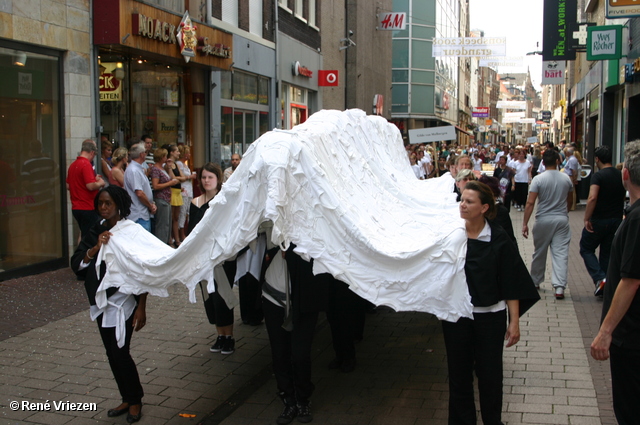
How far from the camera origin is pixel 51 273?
9.86 meters

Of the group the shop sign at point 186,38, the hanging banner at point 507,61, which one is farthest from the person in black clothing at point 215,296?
the hanging banner at point 507,61

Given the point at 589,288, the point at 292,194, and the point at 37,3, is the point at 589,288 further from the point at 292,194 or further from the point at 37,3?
the point at 37,3

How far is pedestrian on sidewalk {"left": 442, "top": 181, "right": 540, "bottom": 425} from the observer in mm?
4250

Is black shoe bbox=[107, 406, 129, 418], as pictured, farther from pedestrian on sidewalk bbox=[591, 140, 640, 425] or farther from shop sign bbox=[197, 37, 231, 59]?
shop sign bbox=[197, 37, 231, 59]

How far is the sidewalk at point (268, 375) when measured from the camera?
200 inches

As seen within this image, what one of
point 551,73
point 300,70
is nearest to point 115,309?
point 300,70

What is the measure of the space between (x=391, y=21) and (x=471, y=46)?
10.5m

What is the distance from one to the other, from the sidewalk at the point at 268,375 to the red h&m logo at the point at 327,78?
698 inches

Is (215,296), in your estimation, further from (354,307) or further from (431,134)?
(431,134)

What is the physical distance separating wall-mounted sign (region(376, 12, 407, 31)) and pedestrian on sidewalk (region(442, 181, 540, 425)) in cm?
2995

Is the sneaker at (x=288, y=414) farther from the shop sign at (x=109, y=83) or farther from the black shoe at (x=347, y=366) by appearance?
the shop sign at (x=109, y=83)

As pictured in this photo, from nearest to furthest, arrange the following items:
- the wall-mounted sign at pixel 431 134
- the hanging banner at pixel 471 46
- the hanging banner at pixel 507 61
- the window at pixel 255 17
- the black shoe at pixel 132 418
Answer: the black shoe at pixel 132 418, the wall-mounted sign at pixel 431 134, the window at pixel 255 17, the hanging banner at pixel 471 46, the hanging banner at pixel 507 61

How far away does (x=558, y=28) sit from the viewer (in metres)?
21.9

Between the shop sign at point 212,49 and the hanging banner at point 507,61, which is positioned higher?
the hanging banner at point 507,61
